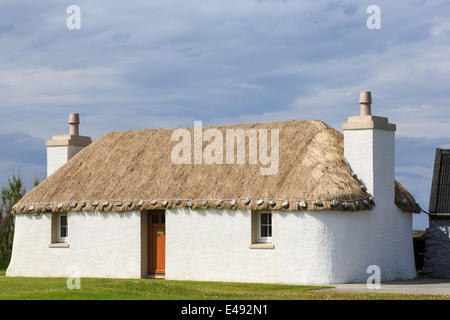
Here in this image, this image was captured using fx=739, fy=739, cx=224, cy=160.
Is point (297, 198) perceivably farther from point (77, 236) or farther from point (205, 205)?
point (77, 236)

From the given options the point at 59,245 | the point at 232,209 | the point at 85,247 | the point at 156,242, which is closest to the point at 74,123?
the point at 59,245

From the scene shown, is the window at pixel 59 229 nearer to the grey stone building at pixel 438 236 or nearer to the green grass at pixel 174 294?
the green grass at pixel 174 294

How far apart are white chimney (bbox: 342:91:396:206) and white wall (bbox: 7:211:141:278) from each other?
7786 millimetres

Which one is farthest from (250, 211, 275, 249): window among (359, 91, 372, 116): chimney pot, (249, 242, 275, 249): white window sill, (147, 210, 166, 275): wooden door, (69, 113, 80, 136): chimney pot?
(69, 113, 80, 136): chimney pot

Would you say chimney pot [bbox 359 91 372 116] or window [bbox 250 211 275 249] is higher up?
chimney pot [bbox 359 91 372 116]

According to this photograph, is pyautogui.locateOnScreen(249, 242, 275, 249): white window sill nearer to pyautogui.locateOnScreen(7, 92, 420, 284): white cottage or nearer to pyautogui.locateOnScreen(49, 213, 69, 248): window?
pyautogui.locateOnScreen(7, 92, 420, 284): white cottage

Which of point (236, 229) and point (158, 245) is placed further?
point (158, 245)

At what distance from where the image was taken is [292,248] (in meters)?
23.3

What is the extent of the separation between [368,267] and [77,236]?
10.6 metres

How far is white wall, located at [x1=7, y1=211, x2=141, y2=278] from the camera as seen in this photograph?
2616 cm

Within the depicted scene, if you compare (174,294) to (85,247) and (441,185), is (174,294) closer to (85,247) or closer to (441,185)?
(85,247)

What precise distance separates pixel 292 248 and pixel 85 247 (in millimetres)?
8175

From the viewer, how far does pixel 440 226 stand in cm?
2684
